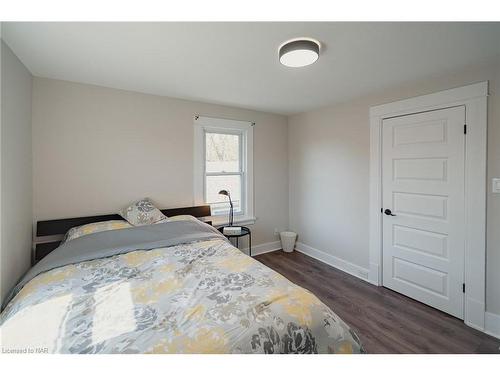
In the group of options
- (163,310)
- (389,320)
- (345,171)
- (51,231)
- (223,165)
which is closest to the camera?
(163,310)

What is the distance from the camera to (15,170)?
1.75 meters

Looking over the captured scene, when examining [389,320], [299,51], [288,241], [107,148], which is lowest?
[389,320]

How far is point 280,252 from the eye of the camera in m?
3.75

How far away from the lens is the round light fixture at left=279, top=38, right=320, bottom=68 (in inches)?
61.5

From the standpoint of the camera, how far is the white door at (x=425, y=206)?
2.10 m

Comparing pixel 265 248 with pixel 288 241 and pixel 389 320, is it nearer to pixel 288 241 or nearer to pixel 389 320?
pixel 288 241

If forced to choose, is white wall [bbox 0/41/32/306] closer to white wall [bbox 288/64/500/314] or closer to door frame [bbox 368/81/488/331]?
white wall [bbox 288/64/500/314]

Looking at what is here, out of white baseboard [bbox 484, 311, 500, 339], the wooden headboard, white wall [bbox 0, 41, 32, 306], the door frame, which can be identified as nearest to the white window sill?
the wooden headboard

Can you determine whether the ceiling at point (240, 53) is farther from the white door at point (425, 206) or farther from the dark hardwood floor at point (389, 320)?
the dark hardwood floor at point (389, 320)

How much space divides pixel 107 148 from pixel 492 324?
3.99 meters

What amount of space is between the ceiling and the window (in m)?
0.73

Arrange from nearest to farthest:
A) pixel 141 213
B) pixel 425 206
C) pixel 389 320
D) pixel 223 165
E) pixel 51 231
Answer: pixel 389 320 → pixel 51 231 → pixel 425 206 → pixel 141 213 → pixel 223 165

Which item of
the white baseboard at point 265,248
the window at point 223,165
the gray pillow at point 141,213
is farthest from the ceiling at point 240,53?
the white baseboard at point 265,248

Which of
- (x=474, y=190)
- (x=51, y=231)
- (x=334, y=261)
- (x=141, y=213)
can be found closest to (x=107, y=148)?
(x=141, y=213)
